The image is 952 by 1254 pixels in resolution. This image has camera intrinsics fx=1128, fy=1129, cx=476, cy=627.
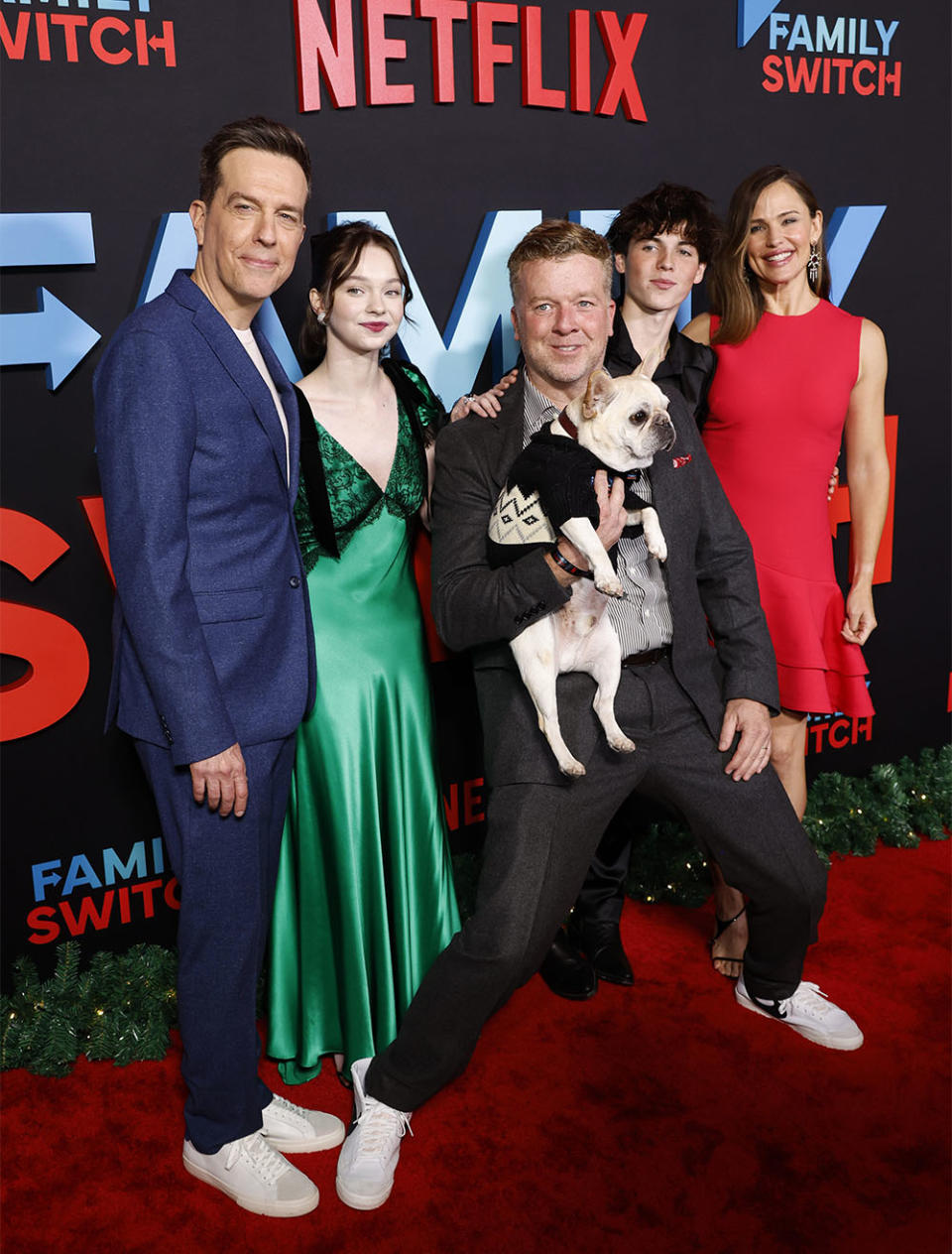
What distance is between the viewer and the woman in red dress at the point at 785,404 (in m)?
3.30

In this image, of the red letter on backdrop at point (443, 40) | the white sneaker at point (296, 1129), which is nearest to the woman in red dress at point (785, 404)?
the red letter on backdrop at point (443, 40)

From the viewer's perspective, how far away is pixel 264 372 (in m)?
2.64

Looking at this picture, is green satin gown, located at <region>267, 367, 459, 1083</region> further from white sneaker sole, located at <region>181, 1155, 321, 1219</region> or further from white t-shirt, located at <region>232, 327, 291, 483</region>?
white sneaker sole, located at <region>181, 1155, 321, 1219</region>

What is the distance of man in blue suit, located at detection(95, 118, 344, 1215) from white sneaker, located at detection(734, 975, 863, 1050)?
1.39 metres

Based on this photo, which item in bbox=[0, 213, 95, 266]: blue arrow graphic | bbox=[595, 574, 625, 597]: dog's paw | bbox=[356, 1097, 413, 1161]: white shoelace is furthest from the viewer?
bbox=[0, 213, 95, 266]: blue arrow graphic

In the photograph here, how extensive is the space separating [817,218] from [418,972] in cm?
245

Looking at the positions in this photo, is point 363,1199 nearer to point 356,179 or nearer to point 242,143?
point 242,143

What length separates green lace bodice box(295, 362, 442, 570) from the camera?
2.73 m

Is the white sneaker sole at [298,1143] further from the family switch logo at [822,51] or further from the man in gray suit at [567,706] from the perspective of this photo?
the family switch logo at [822,51]

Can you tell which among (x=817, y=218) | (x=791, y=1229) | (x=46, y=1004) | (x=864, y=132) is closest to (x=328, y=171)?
(x=817, y=218)

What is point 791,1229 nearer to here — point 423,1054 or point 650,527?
point 423,1054

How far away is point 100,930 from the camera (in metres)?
3.45

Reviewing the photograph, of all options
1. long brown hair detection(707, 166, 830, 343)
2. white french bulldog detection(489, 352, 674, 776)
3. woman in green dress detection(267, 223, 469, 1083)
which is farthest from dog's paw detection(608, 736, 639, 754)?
long brown hair detection(707, 166, 830, 343)

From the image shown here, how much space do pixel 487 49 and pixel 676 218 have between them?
84cm
